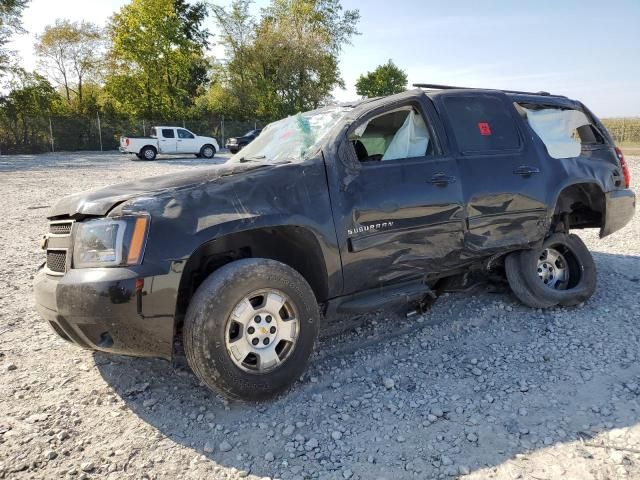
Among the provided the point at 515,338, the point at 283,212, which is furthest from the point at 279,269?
the point at 515,338

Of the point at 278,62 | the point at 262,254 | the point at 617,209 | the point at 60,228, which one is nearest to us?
the point at 60,228

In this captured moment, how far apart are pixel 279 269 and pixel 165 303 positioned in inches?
27.7

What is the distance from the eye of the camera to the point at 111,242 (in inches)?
106

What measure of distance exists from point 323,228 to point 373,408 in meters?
1.19

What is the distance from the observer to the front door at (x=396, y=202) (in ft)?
10.8

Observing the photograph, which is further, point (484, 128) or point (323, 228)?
point (484, 128)

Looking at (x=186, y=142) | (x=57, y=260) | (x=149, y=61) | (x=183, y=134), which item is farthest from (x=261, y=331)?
(x=149, y=61)

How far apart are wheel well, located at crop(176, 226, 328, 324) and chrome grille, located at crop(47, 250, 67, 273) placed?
0.74 meters

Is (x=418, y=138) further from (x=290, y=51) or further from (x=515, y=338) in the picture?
(x=290, y=51)

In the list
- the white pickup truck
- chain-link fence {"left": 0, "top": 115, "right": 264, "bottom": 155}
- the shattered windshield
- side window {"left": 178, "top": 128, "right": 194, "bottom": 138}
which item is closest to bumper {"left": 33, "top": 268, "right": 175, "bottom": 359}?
the shattered windshield

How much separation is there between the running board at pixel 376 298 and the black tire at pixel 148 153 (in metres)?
24.2

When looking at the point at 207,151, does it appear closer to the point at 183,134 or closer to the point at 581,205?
the point at 183,134

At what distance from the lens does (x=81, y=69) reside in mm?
44656

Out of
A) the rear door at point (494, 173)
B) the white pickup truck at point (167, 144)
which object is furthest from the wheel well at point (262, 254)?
the white pickup truck at point (167, 144)
